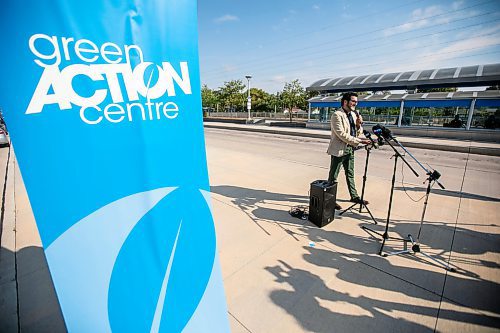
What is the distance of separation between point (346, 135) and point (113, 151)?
12.5 feet

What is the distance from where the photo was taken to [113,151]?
1146 millimetres

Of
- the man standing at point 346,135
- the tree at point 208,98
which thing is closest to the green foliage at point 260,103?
the tree at point 208,98

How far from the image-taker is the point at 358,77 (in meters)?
24.4

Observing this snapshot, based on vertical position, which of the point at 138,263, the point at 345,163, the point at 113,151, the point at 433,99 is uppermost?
the point at 433,99

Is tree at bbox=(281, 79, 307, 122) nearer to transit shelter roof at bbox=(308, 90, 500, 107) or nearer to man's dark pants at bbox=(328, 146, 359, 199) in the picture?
transit shelter roof at bbox=(308, 90, 500, 107)

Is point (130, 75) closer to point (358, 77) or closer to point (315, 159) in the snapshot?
point (315, 159)

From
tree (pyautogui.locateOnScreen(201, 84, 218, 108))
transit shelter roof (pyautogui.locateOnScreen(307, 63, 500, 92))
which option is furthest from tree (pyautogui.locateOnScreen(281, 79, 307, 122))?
tree (pyautogui.locateOnScreen(201, 84, 218, 108))

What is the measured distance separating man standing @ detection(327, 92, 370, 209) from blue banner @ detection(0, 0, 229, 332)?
3.31 m

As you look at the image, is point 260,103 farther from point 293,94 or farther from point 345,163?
point 345,163

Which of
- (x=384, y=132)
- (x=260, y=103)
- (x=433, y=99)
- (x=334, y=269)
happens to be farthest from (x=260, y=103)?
(x=334, y=269)

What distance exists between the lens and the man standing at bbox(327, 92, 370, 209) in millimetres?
4125

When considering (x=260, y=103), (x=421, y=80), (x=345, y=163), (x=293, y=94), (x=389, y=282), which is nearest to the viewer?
(x=389, y=282)

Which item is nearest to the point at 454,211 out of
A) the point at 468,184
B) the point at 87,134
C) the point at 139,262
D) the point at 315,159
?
the point at 468,184

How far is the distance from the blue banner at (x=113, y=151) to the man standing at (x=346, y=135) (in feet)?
10.9
